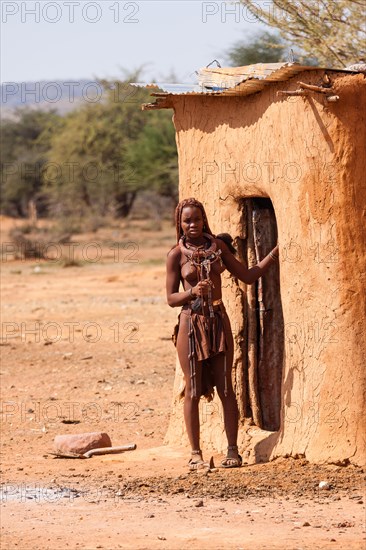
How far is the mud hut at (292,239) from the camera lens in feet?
21.8

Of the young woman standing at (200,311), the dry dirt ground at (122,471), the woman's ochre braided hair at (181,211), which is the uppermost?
the woman's ochre braided hair at (181,211)

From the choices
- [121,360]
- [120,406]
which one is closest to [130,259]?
Answer: [121,360]

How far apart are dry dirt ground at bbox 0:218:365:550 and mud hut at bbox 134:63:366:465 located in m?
0.31

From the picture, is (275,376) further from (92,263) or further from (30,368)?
(92,263)

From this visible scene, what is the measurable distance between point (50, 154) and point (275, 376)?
1339 inches

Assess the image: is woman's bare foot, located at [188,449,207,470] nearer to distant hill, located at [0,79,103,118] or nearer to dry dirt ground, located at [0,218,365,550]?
dry dirt ground, located at [0,218,365,550]

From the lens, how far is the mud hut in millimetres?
6641

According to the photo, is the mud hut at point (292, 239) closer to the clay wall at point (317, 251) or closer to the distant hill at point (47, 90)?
the clay wall at point (317, 251)

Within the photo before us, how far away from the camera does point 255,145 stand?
7195mm

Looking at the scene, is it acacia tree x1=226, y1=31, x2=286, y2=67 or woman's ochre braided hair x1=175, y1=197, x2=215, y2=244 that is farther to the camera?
acacia tree x1=226, y1=31, x2=286, y2=67

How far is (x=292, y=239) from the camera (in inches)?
271

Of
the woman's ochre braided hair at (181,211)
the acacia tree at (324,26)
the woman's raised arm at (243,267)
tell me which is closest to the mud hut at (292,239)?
the woman's raised arm at (243,267)

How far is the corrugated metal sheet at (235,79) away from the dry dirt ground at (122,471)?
2.27m

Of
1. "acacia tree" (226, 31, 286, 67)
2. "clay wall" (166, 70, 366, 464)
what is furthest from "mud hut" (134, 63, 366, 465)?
"acacia tree" (226, 31, 286, 67)
